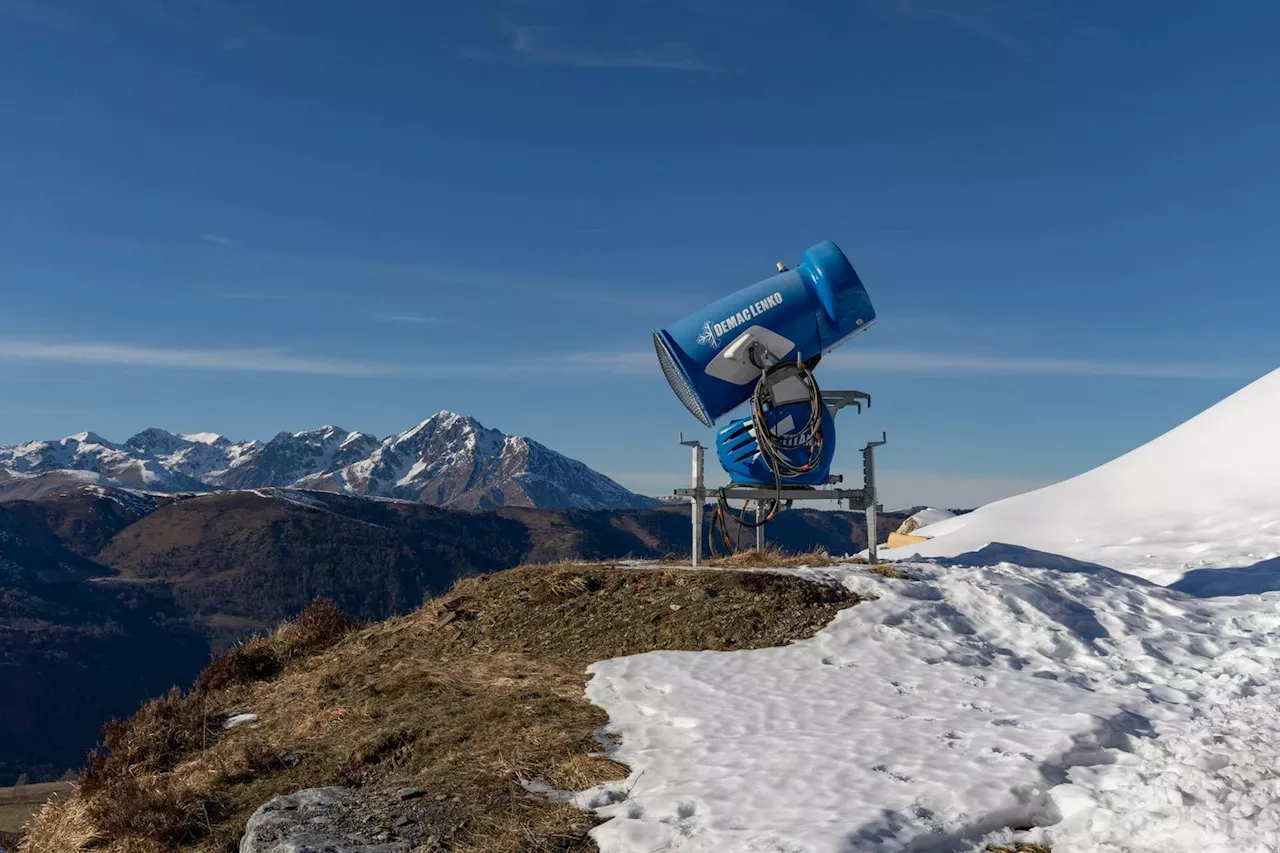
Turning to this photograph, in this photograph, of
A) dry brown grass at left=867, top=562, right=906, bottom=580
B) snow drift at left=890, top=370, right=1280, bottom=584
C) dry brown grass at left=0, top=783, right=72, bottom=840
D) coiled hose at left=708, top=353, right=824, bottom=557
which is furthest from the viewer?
dry brown grass at left=0, top=783, right=72, bottom=840

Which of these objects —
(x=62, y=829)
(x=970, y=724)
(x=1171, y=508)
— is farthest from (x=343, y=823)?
(x=1171, y=508)

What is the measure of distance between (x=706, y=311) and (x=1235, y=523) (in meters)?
15.9

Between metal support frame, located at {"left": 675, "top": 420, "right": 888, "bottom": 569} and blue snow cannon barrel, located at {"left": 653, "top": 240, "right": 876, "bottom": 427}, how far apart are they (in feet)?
2.69

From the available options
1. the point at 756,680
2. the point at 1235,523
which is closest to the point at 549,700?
the point at 756,680

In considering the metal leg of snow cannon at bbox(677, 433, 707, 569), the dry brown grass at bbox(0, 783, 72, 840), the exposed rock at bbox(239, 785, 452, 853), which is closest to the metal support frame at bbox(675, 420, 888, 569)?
the metal leg of snow cannon at bbox(677, 433, 707, 569)

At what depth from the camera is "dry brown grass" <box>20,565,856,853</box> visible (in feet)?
24.7

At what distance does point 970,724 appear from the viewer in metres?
8.22

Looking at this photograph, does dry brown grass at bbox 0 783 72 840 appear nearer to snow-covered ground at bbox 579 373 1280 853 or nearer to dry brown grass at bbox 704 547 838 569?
dry brown grass at bbox 704 547 838 569

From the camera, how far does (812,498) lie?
14555mm

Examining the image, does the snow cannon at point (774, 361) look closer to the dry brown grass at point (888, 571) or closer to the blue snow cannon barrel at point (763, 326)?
the blue snow cannon barrel at point (763, 326)

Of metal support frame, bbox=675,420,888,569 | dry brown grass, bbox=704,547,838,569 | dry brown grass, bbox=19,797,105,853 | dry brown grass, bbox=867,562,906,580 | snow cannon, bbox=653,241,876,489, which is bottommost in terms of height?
dry brown grass, bbox=19,797,105,853

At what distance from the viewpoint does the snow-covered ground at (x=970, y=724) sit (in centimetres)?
618

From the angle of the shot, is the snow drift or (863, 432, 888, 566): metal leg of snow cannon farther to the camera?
the snow drift

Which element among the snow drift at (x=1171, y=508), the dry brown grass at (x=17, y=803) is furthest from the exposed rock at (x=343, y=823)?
the dry brown grass at (x=17, y=803)
